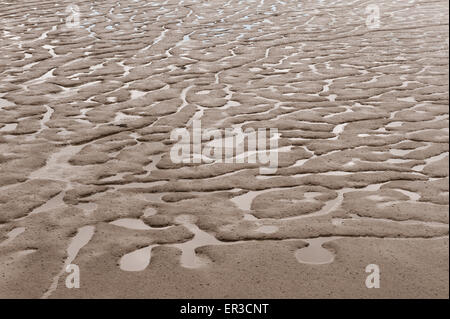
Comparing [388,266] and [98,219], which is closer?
[388,266]

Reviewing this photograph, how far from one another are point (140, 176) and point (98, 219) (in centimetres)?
70

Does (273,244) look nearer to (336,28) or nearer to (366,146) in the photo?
(366,146)

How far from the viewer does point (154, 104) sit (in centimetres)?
591

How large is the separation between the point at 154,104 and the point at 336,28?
525cm

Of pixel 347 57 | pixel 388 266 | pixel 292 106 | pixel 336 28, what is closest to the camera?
pixel 388 266

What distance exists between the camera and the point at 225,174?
4.15 m

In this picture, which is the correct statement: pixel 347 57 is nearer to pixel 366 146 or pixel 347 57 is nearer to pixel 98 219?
pixel 366 146

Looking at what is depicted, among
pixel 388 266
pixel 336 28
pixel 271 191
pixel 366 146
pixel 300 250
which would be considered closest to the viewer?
pixel 388 266

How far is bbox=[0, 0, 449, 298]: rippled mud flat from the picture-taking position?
2.94m

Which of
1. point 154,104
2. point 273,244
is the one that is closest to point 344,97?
point 154,104

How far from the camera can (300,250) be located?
3.14m

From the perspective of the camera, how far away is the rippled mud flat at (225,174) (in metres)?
2.94
